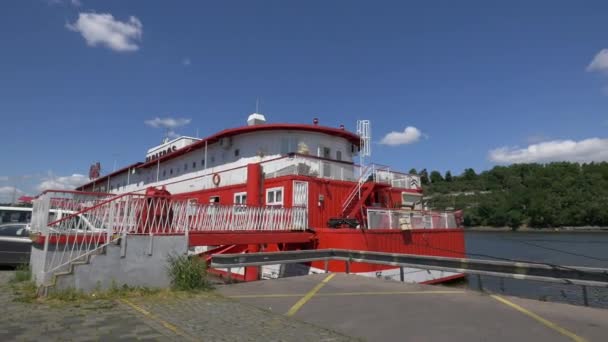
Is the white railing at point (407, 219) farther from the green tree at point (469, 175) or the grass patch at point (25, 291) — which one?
the green tree at point (469, 175)

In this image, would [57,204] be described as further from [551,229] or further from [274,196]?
[551,229]

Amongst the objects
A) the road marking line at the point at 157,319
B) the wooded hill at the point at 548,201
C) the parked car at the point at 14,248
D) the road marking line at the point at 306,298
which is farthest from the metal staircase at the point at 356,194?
the wooded hill at the point at 548,201

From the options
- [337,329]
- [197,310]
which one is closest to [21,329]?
[197,310]

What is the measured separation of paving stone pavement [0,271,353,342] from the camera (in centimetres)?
518

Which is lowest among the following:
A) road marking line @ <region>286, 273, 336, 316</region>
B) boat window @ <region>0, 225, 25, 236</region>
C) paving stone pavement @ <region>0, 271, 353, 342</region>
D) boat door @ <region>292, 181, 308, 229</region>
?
paving stone pavement @ <region>0, 271, 353, 342</region>

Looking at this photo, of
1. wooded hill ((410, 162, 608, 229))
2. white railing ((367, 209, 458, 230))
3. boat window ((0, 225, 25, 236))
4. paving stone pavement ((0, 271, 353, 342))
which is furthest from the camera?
wooded hill ((410, 162, 608, 229))

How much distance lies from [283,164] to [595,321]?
42.1 ft

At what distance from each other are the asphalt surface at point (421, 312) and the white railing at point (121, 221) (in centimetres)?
248

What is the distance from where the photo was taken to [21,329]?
5492mm

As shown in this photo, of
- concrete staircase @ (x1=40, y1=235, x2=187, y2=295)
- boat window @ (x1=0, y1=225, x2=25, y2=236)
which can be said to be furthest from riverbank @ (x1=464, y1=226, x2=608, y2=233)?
boat window @ (x1=0, y1=225, x2=25, y2=236)

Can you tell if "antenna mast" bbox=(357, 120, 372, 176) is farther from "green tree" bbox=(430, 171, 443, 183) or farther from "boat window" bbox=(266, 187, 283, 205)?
"green tree" bbox=(430, 171, 443, 183)

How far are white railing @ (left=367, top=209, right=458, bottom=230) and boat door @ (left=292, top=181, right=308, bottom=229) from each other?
8.63 feet

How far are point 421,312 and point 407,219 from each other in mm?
10149

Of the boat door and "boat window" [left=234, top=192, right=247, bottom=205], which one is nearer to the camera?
the boat door
